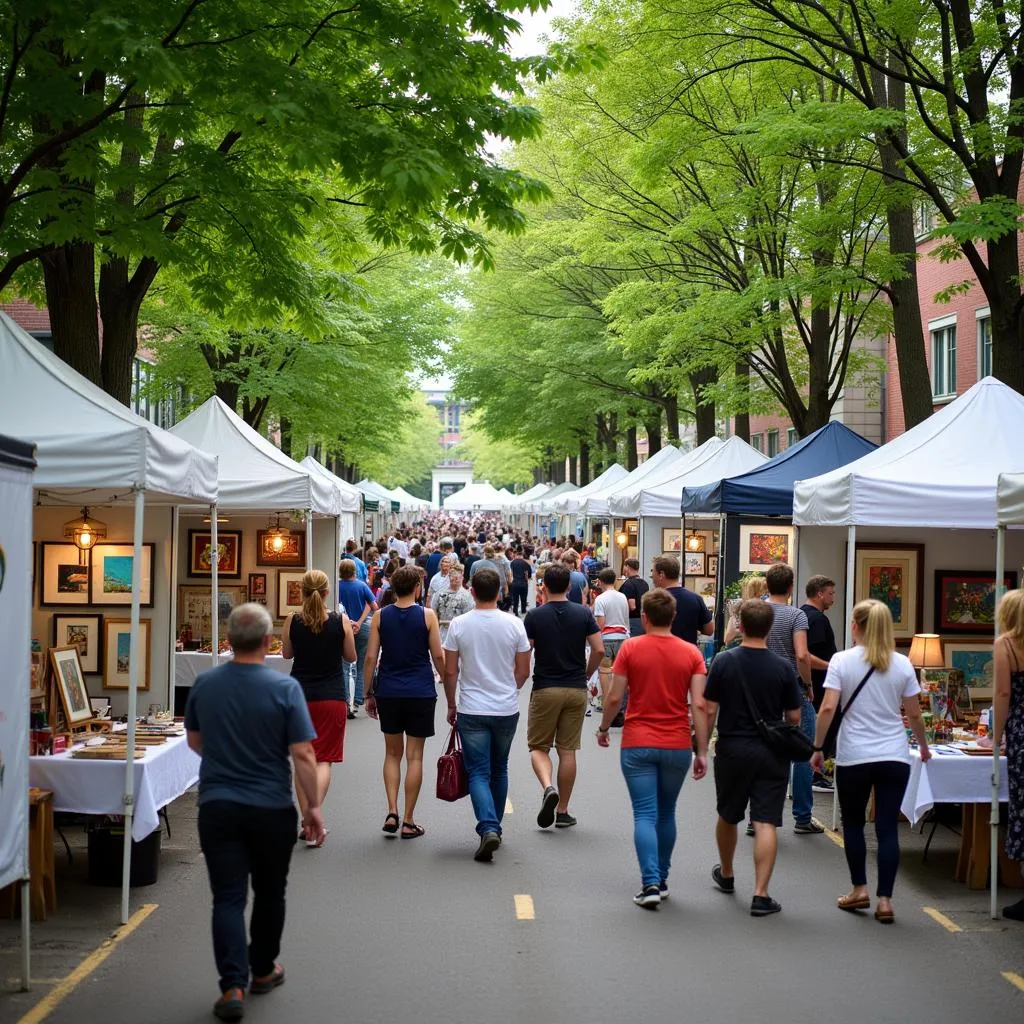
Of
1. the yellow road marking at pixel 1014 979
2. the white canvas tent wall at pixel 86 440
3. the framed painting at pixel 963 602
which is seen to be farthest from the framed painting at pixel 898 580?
the white canvas tent wall at pixel 86 440

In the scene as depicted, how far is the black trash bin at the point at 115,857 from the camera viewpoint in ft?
28.6

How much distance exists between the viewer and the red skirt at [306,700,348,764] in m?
9.93

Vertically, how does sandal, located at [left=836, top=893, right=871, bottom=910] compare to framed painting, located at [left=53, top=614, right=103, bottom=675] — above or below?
below

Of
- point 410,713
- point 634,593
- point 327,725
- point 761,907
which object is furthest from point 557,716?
point 634,593

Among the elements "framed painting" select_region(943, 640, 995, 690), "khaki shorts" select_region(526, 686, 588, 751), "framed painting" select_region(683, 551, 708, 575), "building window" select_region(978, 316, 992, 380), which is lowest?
"khaki shorts" select_region(526, 686, 588, 751)

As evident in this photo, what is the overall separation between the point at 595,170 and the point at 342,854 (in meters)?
17.7

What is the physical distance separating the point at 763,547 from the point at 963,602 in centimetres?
763

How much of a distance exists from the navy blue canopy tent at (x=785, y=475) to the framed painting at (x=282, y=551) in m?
5.53

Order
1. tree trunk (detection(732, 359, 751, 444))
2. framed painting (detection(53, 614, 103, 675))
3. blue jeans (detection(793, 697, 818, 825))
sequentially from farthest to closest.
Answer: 1. tree trunk (detection(732, 359, 751, 444))
2. framed painting (detection(53, 614, 103, 675))
3. blue jeans (detection(793, 697, 818, 825))

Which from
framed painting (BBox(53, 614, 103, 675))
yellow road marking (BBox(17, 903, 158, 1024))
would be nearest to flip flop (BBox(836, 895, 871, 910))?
yellow road marking (BBox(17, 903, 158, 1024))

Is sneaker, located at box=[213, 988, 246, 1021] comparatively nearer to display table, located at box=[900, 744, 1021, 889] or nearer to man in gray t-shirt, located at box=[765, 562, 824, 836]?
display table, located at box=[900, 744, 1021, 889]

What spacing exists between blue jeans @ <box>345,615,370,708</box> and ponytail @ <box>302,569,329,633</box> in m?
6.57

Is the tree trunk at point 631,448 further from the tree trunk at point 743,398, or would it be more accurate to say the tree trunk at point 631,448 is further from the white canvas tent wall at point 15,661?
the white canvas tent wall at point 15,661

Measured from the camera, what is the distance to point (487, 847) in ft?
30.6
